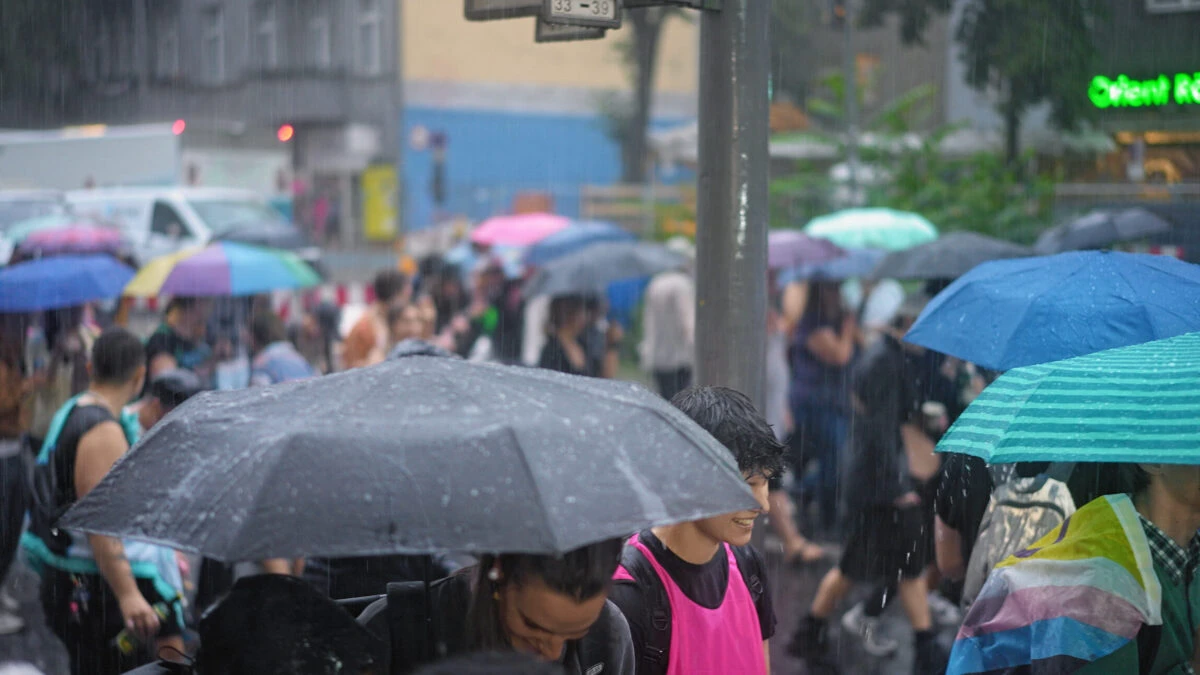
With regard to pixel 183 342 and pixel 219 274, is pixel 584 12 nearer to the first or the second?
pixel 183 342

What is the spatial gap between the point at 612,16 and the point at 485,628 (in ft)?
7.45

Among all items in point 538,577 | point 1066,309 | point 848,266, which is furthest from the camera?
point 848,266

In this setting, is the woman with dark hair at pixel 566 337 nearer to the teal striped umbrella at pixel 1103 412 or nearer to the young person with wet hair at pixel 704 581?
the young person with wet hair at pixel 704 581

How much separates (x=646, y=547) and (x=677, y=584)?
12 centimetres

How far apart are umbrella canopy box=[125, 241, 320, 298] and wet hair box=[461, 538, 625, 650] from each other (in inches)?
252

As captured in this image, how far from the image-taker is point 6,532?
21.4 ft

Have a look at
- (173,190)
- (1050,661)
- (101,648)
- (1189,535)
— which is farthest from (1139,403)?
(173,190)

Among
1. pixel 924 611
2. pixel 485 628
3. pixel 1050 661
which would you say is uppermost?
pixel 485 628

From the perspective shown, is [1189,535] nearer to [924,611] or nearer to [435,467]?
[435,467]

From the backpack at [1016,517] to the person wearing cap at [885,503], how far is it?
2377 mm

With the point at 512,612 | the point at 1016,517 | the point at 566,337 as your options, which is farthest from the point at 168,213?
the point at 512,612

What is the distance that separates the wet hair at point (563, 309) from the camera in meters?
9.12

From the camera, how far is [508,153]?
1527 inches

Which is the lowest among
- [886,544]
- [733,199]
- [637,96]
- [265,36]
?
[886,544]
